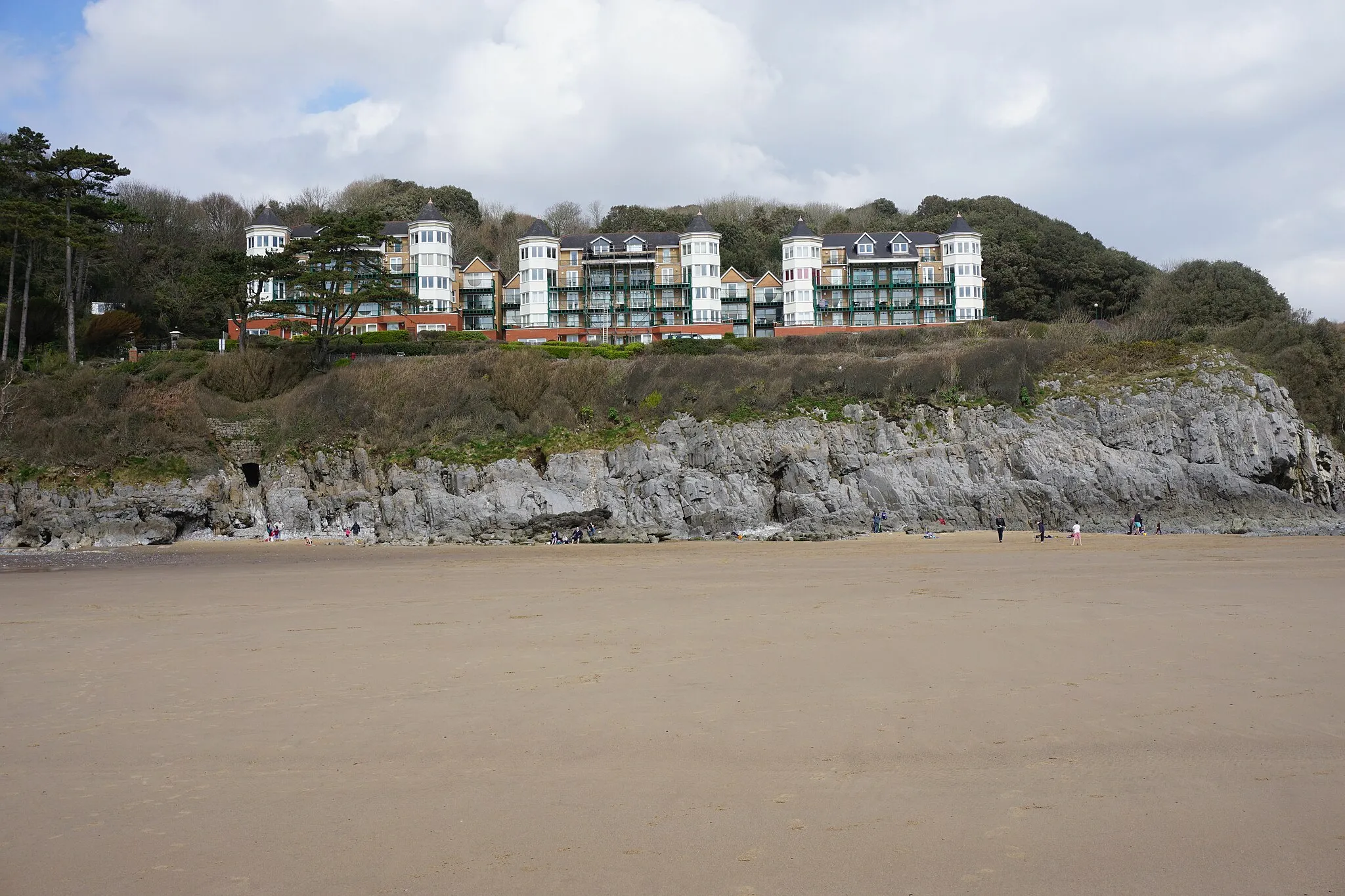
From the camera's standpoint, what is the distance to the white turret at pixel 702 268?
192ft

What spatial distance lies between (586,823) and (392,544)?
22918 millimetres

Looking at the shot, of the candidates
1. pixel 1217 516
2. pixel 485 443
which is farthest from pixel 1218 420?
pixel 485 443

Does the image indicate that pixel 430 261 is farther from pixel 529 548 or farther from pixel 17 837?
pixel 17 837

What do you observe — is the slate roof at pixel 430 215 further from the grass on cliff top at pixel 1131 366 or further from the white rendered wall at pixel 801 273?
the grass on cliff top at pixel 1131 366

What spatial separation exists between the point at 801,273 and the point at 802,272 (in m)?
0.06

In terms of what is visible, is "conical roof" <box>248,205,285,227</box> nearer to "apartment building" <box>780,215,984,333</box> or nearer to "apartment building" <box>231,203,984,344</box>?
"apartment building" <box>231,203,984,344</box>

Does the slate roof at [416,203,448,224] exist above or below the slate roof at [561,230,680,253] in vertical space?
above

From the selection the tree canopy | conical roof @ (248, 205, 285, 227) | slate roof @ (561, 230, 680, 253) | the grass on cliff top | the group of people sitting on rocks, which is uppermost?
conical roof @ (248, 205, 285, 227)

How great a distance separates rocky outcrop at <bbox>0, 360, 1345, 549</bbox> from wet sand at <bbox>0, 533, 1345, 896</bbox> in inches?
580

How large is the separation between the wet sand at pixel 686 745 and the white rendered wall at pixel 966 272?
46062 millimetres

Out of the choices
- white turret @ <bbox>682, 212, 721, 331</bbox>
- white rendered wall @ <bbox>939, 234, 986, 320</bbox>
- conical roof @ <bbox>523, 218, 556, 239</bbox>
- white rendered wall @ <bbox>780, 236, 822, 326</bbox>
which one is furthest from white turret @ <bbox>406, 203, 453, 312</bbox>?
white rendered wall @ <bbox>939, 234, 986, 320</bbox>

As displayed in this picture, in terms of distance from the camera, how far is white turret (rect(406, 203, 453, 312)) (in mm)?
55656

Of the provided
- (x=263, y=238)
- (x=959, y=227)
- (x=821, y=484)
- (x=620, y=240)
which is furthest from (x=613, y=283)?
(x=821, y=484)

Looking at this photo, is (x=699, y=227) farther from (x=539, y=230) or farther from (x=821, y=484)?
(x=821, y=484)
